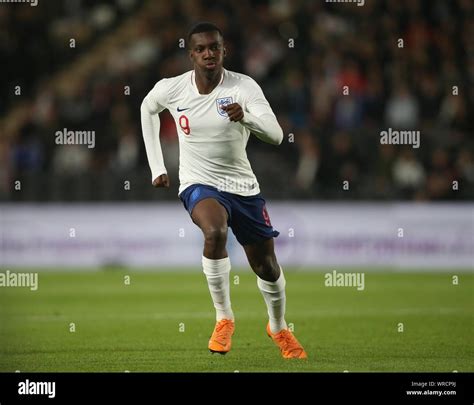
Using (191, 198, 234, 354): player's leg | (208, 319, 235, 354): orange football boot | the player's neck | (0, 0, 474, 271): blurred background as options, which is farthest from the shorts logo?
(0, 0, 474, 271): blurred background

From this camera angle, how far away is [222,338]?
840 cm

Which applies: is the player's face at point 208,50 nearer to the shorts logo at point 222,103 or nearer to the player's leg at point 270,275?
the shorts logo at point 222,103

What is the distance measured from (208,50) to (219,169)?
93 cm

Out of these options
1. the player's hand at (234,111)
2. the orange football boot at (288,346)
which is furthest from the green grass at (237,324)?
the player's hand at (234,111)

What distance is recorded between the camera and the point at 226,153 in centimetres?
855

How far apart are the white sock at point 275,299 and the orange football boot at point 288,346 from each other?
0.05 meters

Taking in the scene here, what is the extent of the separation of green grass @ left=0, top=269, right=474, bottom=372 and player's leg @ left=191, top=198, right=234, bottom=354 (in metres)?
0.22

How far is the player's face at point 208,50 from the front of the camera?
8.20 metres

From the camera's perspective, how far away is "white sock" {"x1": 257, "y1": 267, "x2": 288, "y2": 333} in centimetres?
870

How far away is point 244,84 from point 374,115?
10.1m

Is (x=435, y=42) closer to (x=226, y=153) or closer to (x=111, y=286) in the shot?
(x=111, y=286)

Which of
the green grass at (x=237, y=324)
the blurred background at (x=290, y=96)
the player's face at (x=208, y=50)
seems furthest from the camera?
the blurred background at (x=290, y=96)

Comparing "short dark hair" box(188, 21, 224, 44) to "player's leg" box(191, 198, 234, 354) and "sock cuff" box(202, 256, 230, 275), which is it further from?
"sock cuff" box(202, 256, 230, 275)

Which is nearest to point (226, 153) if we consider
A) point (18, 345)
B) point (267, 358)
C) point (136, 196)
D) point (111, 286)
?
point (267, 358)
